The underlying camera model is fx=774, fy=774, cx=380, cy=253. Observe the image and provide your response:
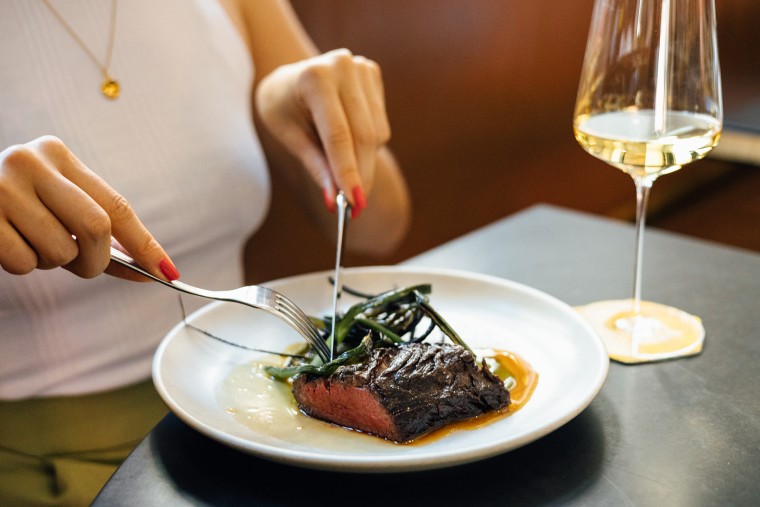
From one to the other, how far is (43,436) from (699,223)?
323 centimetres

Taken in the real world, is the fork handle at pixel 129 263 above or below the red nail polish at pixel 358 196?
above

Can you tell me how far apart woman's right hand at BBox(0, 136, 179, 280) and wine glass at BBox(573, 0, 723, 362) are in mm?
549

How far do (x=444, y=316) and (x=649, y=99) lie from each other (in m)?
0.36

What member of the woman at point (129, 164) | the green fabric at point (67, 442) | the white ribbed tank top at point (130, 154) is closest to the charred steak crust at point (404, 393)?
the woman at point (129, 164)

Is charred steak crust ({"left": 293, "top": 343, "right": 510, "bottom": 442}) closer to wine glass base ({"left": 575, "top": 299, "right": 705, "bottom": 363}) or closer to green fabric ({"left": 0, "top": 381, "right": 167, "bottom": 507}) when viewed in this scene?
wine glass base ({"left": 575, "top": 299, "right": 705, "bottom": 363})

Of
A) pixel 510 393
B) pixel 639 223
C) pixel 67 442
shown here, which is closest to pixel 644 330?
pixel 639 223

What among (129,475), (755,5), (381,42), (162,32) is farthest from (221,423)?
(755,5)

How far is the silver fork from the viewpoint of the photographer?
2.62 feet

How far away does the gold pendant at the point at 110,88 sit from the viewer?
124 cm

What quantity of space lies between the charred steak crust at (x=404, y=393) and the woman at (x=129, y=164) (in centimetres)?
27

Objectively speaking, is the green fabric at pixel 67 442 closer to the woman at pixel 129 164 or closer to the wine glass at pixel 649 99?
the woman at pixel 129 164

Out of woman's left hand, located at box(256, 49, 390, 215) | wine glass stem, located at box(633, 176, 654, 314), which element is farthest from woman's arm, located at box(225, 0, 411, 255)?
wine glass stem, located at box(633, 176, 654, 314)

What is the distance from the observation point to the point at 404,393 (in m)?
0.73

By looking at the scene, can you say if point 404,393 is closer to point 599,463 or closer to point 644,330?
point 599,463
